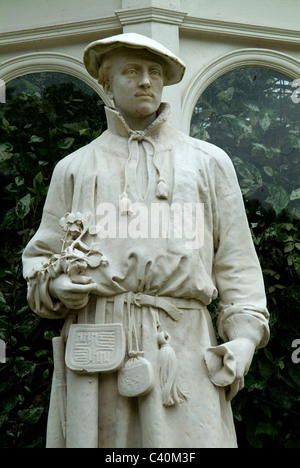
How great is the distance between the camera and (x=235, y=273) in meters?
6.23

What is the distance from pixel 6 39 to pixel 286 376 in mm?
2901

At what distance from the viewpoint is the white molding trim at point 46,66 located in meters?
8.25

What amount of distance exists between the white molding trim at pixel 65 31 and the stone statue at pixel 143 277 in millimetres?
1732

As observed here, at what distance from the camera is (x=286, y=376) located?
8.03 m

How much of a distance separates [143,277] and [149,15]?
102 inches

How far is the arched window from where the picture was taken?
8289 mm

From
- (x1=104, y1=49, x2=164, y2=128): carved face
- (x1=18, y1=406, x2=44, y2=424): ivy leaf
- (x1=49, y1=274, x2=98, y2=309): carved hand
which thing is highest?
(x1=104, y1=49, x2=164, y2=128): carved face

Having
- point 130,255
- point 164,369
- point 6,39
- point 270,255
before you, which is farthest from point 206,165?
point 6,39

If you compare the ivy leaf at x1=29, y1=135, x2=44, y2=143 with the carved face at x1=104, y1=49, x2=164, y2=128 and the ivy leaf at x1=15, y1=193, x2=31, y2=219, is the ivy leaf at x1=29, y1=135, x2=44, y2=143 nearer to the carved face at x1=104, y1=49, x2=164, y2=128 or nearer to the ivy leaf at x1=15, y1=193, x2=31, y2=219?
the ivy leaf at x1=15, y1=193, x2=31, y2=219

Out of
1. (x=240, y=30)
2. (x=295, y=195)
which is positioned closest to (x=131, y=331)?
(x=295, y=195)

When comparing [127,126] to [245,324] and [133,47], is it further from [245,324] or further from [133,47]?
[245,324]

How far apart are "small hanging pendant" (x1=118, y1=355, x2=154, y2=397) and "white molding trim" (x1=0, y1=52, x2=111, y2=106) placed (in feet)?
9.14

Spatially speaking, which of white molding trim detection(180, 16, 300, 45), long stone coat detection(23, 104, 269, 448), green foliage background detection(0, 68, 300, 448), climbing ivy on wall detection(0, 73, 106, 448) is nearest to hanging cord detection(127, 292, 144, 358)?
long stone coat detection(23, 104, 269, 448)

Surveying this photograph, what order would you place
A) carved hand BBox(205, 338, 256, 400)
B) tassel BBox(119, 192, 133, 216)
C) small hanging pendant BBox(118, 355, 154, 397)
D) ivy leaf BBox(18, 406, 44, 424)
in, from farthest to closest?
ivy leaf BBox(18, 406, 44, 424)
tassel BBox(119, 192, 133, 216)
carved hand BBox(205, 338, 256, 400)
small hanging pendant BBox(118, 355, 154, 397)
